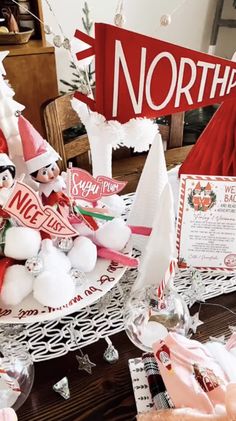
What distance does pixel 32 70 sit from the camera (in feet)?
5.74

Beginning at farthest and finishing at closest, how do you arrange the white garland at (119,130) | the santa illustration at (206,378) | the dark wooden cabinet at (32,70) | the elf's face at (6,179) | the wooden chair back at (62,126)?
1. the dark wooden cabinet at (32,70)
2. the wooden chair back at (62,126)
3. the white garland at (119,130)
4. the elf's face at (6,179)
5. the santa illustration at (206,378)

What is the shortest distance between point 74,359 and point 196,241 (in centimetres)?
27

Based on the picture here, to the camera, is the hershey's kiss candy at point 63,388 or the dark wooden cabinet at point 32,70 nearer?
the hershey's kiss candy at point 63,388

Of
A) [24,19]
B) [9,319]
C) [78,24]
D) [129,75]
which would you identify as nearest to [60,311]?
[9,319]

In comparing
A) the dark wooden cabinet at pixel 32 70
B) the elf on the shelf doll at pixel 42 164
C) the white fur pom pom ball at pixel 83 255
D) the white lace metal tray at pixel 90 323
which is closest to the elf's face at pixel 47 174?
the elf on the shelf doll at pixel 42 164

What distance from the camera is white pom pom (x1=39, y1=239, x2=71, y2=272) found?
0.54 meters

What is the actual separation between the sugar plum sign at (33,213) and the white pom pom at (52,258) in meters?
0.02

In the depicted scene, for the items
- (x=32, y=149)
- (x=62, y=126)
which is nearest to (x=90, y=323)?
(x=32, y=149)

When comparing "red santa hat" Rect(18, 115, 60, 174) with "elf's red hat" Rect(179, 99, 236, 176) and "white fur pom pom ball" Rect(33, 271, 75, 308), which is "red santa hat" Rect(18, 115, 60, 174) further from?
"elf's red hat" Rect(179, 99, 236, 176)

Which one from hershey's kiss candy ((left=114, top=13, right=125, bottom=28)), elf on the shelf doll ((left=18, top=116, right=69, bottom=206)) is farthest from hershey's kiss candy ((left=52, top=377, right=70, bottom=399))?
hershey's kiss candy ((left=114, top=13, right=125, bottom=28))

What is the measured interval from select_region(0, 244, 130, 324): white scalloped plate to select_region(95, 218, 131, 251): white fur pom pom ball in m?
0.04

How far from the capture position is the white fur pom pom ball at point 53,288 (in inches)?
20.4

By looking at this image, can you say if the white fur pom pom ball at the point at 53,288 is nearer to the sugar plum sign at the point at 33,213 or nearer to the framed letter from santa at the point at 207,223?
the sugar plum sign at the point at 33,213

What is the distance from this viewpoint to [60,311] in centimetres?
54
